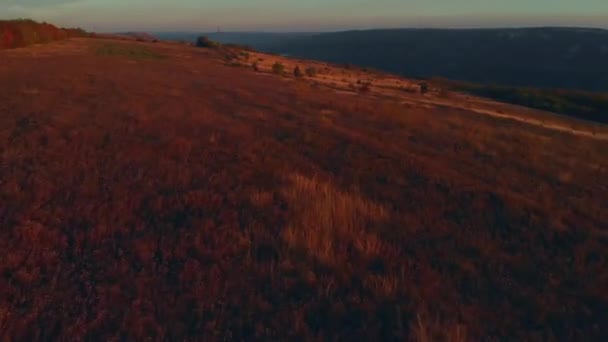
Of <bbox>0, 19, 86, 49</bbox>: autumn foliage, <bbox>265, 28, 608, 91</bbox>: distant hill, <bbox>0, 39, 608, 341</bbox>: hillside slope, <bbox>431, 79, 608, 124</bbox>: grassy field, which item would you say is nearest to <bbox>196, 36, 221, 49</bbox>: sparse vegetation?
<bbox>0, 19, 86, 49</bbox>: autumn foliage

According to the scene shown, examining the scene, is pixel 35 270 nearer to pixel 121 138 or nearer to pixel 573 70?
pixel 121 138

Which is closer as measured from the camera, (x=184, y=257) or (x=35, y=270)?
(x=35, y=270)

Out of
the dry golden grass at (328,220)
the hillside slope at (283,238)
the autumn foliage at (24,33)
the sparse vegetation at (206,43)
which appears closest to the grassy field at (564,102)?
the hillside slope at (283,238)

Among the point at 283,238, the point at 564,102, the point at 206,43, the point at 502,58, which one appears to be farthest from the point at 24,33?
the point at 502,58

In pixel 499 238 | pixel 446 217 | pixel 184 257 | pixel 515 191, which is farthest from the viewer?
pixel 515 191

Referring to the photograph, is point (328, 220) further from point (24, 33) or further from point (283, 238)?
point (24, 33)

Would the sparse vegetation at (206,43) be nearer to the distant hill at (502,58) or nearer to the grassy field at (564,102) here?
the grassy field at (564,102)

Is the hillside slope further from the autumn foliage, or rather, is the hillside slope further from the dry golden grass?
the autumn foliage

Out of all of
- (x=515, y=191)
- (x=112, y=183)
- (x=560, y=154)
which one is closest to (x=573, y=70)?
(x=560, y=154)
